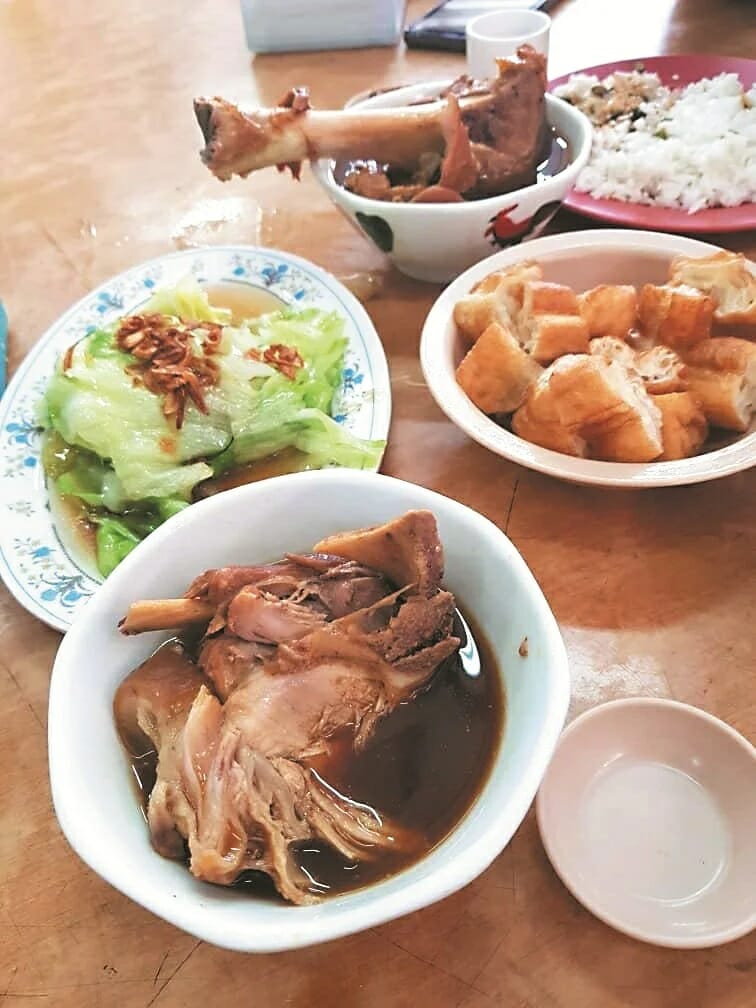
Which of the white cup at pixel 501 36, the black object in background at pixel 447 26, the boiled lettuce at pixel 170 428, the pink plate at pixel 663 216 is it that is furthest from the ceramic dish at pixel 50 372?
the black object in background at pixel 447 26

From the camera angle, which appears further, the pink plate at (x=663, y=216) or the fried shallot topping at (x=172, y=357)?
the pink plate at (x=663, y=216)

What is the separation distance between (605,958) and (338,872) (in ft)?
0.94

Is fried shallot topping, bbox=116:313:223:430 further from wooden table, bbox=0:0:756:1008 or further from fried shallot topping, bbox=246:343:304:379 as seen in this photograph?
wooden table, bbox=0:0:756:1008

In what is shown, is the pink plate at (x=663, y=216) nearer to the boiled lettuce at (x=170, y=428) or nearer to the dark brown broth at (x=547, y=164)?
the dark brown broth at (x=547, y=164)

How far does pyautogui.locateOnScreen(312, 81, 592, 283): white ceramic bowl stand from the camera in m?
1.44

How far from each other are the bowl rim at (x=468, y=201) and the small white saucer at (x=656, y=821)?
0.92 metres

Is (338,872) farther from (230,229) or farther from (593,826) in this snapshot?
(230,229)

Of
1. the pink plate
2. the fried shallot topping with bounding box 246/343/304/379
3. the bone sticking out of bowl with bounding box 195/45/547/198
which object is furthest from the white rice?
the fried shallot topping with bounding box 246/343/304/379

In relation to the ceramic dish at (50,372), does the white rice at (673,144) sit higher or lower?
higher

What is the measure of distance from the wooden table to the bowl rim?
21 centimetres

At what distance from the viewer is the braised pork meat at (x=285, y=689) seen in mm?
745

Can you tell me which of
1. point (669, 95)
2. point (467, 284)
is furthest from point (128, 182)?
point (669, 95)

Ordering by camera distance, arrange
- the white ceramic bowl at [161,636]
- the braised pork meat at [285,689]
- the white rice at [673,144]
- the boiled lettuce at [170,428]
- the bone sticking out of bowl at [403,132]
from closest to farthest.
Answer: the white ceramic bowl at [161,636], the braised pork meat at [285,689], the boiled lettuce at [170,428], the bone sticking out of bowl at [403,132], the white rice at [673,144]

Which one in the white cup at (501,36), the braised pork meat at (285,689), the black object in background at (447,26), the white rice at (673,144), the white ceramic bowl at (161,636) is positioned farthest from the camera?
the black object in background at (447,26)
